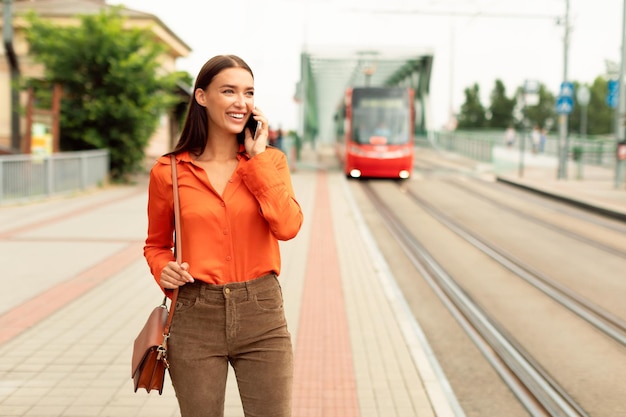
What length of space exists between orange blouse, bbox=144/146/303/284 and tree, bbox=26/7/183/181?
1766cm

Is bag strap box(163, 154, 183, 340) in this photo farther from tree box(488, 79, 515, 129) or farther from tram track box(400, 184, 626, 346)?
tree box(488, 79, 515, 129)

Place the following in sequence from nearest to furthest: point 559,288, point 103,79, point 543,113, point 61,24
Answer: point 559,288 < point 103,79 < point 61,24 < point 543,113

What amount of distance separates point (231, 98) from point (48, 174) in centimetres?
1522

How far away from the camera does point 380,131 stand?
23.6 m

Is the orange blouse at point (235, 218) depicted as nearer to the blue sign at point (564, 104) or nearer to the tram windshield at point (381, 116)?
the tram windshield at point (381, 116)

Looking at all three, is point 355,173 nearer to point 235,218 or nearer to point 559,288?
point 559,288

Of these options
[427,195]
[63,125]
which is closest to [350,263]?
[427,195]

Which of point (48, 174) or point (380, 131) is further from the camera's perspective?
point (380, 131)

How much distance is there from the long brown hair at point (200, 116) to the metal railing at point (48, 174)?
13327 mm

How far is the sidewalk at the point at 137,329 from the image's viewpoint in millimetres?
4527

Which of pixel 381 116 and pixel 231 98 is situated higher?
pixel 381 116

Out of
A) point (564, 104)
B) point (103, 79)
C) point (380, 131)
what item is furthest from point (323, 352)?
point (564, 104)

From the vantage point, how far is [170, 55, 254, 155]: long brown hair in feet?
8.18

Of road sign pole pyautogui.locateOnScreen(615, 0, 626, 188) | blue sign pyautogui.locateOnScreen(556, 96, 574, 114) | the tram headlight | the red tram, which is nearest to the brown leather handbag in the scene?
road sign pole pyautogui.locateOnScreen(615, 0, 626, 188)
